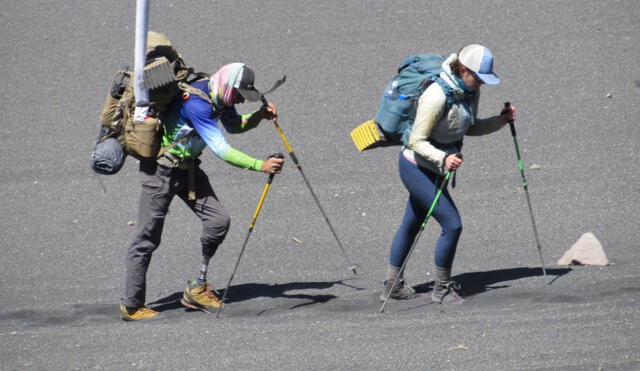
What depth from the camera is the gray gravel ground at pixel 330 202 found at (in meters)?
6.48

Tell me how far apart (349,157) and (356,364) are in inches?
163

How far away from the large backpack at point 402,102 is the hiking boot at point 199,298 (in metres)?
1.75

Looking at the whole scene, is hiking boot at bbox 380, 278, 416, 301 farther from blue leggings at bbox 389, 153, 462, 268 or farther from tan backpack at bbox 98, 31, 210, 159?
tan backpack at bbox 98, 31, 210, 159

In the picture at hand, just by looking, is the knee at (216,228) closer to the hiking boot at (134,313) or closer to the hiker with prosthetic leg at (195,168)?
the hiker with prosthetic leg at (195,168)

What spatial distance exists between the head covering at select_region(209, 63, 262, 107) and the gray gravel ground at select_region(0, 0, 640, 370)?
5.54ft

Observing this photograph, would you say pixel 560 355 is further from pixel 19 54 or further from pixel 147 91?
pixel 19 54

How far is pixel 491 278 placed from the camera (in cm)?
768

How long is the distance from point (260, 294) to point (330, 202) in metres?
1.77

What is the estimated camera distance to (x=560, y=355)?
19.6 ft

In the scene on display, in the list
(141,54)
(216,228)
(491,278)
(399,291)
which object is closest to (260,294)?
(216,228)


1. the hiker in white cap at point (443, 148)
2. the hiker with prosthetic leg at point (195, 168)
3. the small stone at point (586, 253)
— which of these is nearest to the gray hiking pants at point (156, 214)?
the hiker with prosthetic leg at point (195, 168)

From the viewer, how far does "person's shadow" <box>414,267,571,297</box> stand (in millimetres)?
7461

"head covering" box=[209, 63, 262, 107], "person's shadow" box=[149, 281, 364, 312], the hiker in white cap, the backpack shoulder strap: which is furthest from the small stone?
the backpack shoulder strap

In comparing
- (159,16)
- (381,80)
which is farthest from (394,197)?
(159,16)
